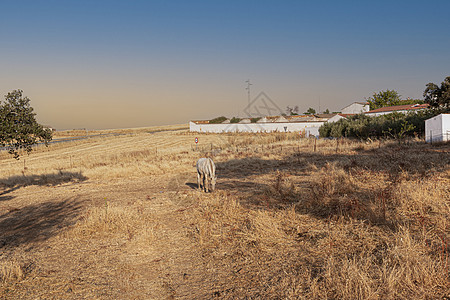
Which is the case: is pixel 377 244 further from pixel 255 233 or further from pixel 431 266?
pixel 255 233

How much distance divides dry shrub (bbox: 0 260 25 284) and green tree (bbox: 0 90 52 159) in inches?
320

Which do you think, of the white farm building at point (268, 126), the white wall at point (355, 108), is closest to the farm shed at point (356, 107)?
the white wall at point (355, 108)

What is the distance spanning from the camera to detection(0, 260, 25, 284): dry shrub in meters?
5.16

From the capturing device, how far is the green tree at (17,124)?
38.4 feet

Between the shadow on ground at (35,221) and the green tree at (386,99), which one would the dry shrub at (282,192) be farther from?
the green tree at (386,99)

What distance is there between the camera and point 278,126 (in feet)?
202

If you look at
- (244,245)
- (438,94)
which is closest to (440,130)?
(438,94)

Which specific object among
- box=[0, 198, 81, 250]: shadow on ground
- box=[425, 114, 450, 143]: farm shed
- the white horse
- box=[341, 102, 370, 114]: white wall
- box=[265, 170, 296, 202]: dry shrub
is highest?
box=[341, 102, 370, 114]: white wall

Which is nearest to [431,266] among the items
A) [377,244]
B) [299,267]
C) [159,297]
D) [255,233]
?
[377,244]

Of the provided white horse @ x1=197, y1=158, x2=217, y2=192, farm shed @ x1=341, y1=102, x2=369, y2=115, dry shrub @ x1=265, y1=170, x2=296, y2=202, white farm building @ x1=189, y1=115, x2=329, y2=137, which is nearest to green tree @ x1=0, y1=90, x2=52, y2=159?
white horse @ x1=197, y1=158, x2=217, y2=192

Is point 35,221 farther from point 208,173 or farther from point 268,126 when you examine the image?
point 268,126

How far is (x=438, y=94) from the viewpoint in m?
36.6

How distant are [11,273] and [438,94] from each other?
45165 mm

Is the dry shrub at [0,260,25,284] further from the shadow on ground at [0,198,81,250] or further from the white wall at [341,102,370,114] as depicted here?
the white wall at [341,102,370,114]
